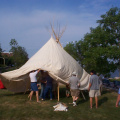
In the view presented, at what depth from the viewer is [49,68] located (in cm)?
862

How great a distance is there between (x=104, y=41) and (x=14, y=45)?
1626cm

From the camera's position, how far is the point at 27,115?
5.73m

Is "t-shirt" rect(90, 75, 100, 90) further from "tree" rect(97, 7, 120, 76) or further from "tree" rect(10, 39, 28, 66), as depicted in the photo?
"tree" rect(10, 39, 28, 66)

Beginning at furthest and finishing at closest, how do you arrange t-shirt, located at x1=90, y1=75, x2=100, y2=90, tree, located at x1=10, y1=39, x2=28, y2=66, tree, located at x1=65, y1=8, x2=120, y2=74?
tree, located at x1=10, y1=39, x2=28, y2=66 → tree, located at x1=65, y1=8, x2=120, y2=74 → t-shirt, located at x1=90, y1=75, x2=100, y2=90

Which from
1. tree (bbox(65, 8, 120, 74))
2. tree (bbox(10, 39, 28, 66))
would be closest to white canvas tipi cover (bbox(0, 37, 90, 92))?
tree (bbox(65, 8, 120, 74))

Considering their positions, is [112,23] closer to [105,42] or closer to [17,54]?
[105,42]

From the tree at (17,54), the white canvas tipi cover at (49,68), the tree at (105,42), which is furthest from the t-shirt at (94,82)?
the tree at (17,54)

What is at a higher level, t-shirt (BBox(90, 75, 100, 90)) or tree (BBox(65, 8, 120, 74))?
tree (BBox(65, 8, 120, 74))

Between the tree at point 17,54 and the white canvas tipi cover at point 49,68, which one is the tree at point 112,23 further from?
the tree at point 17,54

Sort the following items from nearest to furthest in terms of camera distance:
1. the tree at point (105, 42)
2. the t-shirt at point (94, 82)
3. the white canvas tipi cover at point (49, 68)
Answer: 1. the t-shirt at point (94, 82)
2. the white canvas tipi cover at point (49, 68)
3. the tree at point (105, 42)

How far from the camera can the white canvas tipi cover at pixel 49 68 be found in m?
8.65

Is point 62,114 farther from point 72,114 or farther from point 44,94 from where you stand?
point 44,94

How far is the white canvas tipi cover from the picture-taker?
865cm

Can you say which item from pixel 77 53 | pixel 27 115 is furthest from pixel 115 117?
pixel 77 53
